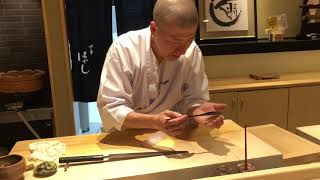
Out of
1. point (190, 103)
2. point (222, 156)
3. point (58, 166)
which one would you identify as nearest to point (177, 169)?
point (222, 156)

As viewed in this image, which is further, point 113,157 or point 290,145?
point 290,145

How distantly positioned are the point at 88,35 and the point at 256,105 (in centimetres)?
144

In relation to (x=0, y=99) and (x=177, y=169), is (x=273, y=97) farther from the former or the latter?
(x=0, y=99)

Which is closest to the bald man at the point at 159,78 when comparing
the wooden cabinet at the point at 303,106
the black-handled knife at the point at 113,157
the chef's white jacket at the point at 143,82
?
the chef's white jacket at the point at 143,82

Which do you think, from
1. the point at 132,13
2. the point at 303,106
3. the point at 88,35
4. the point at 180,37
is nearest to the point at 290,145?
the point at 180,37

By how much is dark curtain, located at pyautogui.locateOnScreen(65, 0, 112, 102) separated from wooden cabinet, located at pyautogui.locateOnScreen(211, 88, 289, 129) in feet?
3.50

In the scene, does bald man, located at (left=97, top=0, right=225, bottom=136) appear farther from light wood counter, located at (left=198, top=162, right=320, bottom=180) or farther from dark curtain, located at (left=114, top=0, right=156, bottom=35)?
dark curtain, located at (left=114, top=0, right=156, bottom=35)

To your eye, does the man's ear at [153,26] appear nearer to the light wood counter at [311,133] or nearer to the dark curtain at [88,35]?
the light wood counter at [311,133]

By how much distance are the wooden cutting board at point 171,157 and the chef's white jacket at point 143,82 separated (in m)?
0.10

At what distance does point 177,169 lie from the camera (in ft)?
3.24

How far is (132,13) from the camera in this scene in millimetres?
2832

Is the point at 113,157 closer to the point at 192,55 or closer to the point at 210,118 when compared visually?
the point at 210,118

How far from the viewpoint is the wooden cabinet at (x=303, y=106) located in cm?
249

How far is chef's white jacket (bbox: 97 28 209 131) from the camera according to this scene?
129 cm
